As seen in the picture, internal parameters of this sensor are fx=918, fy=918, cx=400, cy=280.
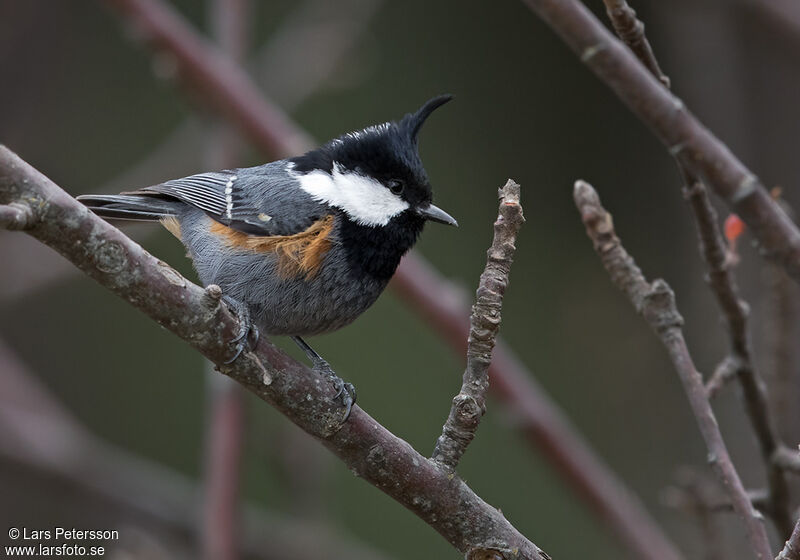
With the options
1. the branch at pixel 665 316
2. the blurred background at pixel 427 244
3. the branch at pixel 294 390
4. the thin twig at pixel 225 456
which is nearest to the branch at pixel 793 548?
the branch at pixel 665 316

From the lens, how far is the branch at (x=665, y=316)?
1701 millimetres

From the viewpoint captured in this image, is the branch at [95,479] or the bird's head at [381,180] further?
the branch at [95,479]

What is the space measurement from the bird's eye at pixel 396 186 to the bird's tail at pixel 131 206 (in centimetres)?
64

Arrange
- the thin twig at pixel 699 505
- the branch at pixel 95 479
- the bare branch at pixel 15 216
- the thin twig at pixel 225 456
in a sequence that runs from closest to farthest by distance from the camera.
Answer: the bare branch at pixel 15 216, the thin twig at pixel 699 505, the thin twig at pixel 225 456, the branch at pixel 95 479

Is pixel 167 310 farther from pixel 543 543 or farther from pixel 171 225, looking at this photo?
pixel 543 543

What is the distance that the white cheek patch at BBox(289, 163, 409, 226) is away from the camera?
7.95 ft

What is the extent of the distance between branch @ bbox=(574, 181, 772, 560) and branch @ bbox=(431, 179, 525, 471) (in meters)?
0.36

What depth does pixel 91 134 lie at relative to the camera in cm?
588

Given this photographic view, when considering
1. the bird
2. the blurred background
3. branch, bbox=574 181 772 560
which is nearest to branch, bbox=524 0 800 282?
branch, bbox=574 181 772 560

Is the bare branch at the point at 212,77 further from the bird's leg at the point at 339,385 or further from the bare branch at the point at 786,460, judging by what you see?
the bare branch at the point at 786,460

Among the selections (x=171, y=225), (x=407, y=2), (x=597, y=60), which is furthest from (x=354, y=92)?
(x=597, y=60)

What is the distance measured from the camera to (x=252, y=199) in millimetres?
2500

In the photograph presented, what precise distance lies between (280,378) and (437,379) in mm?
4025

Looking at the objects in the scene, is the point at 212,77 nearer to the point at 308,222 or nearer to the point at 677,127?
the point at 308,222
